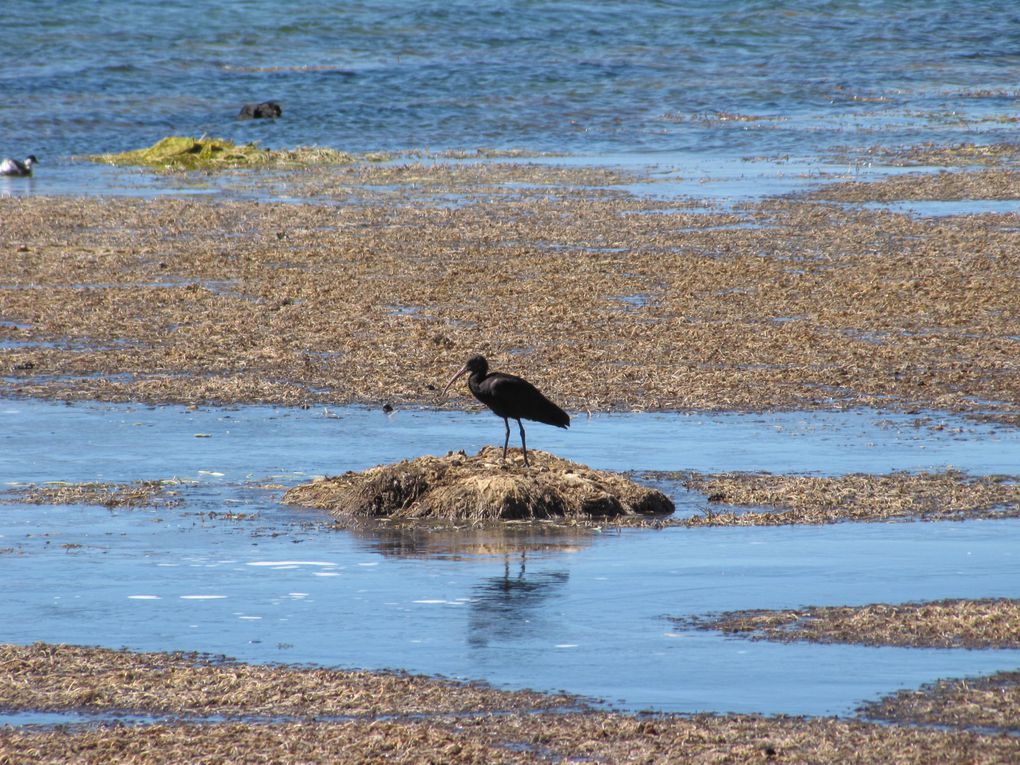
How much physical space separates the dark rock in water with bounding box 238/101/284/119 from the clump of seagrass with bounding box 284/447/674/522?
3542 centimetres

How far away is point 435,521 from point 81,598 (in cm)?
270

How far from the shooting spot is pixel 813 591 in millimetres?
8797

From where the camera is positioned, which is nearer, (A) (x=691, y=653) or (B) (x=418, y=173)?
(A) (x=691, y=653)

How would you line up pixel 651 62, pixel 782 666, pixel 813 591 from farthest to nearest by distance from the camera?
pixel 651 62, pixel 813 591, pixel 782 666

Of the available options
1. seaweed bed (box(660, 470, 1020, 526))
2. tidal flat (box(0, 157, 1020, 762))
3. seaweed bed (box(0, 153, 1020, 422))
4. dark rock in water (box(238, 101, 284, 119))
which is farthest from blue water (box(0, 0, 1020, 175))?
seaweed bed (box(660, 470, 1020, 526))

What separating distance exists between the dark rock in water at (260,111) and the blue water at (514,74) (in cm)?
46

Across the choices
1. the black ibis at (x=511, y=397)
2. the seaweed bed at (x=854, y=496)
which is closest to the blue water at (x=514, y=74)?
the black ibis at (x=511, y=397)

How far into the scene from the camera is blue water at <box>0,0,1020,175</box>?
41.8 meters

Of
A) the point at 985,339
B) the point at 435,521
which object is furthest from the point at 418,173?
the point at 435,521

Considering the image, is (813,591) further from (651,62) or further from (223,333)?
(651,62)

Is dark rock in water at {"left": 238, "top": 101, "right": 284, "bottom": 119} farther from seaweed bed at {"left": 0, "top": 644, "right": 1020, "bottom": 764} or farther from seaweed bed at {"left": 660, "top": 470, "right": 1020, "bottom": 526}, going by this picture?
seaweed bed at {"left": 0, "top": 644, "right": 1020, "bottom": 764}

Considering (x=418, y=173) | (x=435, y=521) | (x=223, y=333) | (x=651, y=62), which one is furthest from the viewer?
(x=651, y=62)

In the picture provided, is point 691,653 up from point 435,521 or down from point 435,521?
up

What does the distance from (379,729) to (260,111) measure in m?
40.3
